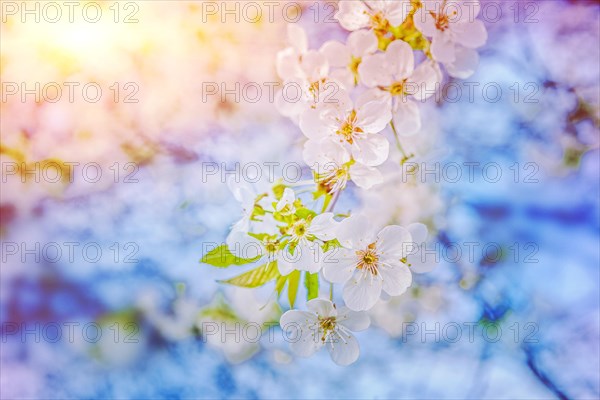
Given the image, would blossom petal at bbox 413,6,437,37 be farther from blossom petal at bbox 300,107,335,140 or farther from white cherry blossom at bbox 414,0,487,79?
blossom petal at bbox 300,107,335,140

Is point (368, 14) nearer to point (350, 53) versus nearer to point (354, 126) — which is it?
point (350, 53)

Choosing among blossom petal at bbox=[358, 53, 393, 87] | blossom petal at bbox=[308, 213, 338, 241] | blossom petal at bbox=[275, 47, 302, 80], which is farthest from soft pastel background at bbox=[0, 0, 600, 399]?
blossom petal at bbox=[308, 213, 338, 241]

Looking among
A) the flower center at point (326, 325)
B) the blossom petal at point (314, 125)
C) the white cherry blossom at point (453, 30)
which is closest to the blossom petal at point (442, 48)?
the white cherry blossom at point (453, 30)

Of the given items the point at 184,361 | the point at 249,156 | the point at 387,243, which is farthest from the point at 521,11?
the point at 184,361

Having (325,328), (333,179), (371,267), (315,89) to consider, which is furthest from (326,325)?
(315,89)

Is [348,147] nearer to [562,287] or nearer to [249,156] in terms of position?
[249,156]

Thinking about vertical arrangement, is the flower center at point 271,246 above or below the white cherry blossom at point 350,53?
below

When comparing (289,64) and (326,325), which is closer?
(326,325)

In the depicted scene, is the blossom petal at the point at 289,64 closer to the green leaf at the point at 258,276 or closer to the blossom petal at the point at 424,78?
the blossom petal at the point at 424,78

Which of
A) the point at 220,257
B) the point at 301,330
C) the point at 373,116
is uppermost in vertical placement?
the point at 373,116
